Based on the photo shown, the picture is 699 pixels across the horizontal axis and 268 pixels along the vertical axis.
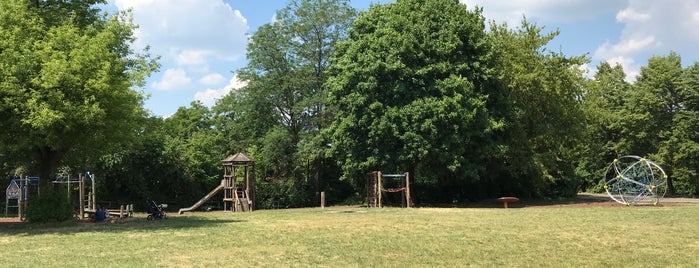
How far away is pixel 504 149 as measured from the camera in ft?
103

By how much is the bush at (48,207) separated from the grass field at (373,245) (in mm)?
1375

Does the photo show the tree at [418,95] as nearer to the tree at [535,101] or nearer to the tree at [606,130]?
the tree at [535,101]

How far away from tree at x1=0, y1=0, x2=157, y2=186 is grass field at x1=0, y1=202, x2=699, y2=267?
11.3 ft

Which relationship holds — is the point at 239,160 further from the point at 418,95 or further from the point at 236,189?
the point at 418,95

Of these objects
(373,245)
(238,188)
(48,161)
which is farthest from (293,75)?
(373,245)

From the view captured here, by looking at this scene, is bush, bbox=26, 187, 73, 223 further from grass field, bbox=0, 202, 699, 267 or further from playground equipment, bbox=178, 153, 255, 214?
playground equipment, bbox=178, 153, 255, 214

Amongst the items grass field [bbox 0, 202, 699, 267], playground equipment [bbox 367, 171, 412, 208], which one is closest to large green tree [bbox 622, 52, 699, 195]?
playground equipment [bbox 367, 171, 412, 208]

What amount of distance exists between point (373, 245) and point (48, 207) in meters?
14.4

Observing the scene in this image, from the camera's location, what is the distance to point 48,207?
20953 mm

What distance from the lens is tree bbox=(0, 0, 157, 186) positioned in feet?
58.7

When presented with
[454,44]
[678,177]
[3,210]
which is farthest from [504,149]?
[3,210]

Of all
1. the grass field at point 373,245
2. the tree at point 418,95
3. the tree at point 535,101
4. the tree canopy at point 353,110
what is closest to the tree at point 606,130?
the tree canopy at point 353,110

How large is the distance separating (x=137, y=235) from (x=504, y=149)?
21.4 m

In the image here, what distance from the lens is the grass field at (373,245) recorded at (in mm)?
10852
